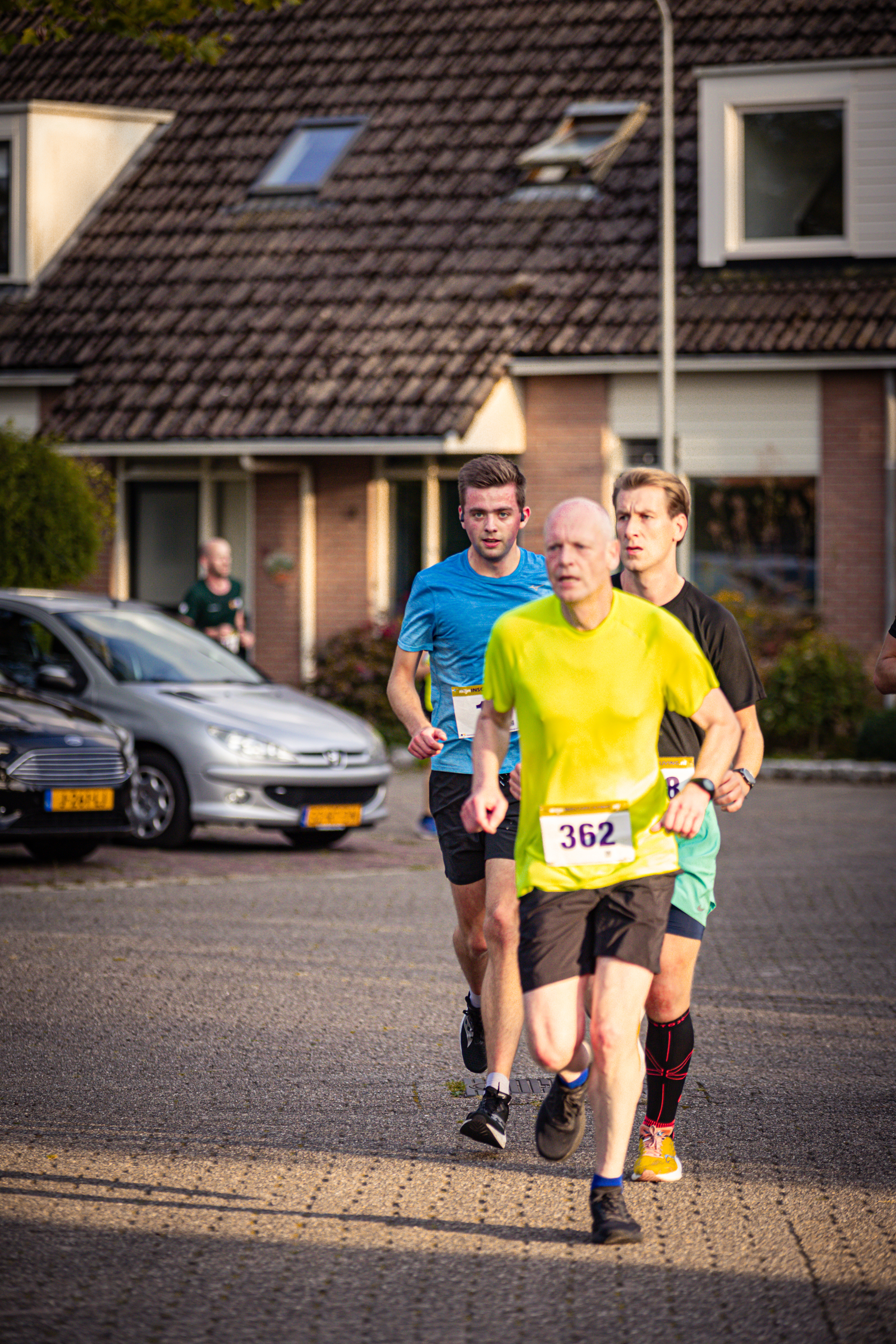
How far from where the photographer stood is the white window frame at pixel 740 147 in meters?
21.4

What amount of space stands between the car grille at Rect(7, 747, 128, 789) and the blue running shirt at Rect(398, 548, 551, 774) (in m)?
5.81

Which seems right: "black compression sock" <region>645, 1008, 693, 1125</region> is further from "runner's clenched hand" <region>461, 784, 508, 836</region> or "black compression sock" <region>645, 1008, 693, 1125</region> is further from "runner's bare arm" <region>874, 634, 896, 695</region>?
"runner's bare arm" <region>874, 634, 896, 695</region>

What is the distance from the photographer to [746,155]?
21.9 meters

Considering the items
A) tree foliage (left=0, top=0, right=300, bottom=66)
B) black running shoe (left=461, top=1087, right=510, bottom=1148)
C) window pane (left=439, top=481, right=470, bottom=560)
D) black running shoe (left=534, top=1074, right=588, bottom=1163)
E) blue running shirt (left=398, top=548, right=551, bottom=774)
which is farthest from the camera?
window pane (left=439, top=481, right=470, bottom=560)

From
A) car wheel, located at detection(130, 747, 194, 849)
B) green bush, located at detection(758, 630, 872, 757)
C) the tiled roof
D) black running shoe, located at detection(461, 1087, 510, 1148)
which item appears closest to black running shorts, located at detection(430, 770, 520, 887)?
black running shoe, located at detection(461, 1087, 510, 1148)

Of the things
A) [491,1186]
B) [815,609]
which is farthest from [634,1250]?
[815,609]

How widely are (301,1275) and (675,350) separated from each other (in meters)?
17.2

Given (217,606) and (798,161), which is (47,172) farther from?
(217,606)

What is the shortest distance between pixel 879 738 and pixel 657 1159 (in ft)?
45.3

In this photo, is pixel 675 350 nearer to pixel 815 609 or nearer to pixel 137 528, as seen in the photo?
pixel 815 609

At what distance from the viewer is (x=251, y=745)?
12914 millimetres

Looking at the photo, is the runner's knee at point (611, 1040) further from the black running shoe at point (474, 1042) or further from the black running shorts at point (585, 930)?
the black running shoe at point (474, 1042)

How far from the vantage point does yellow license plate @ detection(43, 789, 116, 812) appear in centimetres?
1177

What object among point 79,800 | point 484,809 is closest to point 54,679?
point 79,800
